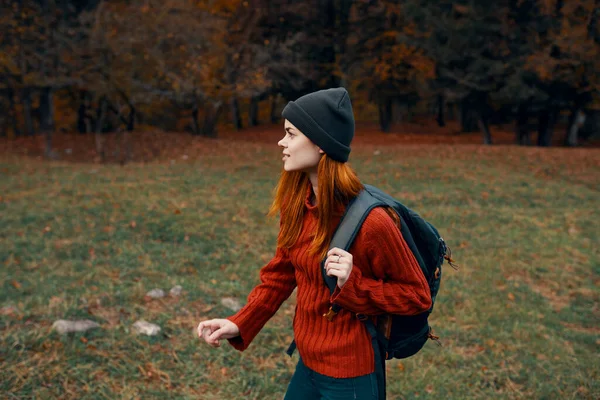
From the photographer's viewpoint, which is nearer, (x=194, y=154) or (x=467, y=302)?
(x=467, y=302)

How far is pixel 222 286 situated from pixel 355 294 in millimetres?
4204

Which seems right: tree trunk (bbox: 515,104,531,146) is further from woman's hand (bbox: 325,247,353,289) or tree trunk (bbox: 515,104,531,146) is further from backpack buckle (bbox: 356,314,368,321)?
woman's hand (bbox: 325,247,353,289)

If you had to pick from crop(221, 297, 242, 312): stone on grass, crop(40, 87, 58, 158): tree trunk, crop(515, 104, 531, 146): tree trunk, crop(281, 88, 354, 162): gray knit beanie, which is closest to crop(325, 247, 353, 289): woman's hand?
crop(281, 88, 354, 162): gray knit beanie

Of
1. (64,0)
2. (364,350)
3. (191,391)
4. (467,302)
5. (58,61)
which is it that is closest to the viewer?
(364,350)

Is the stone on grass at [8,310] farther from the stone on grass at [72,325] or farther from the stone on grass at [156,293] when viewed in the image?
the stone on grass at [156,293]

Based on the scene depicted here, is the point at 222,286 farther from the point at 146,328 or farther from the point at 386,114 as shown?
A: the point at 386,114

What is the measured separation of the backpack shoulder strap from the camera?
6.34 ft

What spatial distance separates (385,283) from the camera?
200 centimetres

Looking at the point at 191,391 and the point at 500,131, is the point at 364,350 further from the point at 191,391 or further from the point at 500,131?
the point at 500,131

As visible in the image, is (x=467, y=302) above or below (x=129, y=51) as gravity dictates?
below

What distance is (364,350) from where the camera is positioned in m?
2.05

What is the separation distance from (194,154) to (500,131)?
22690 millimetres

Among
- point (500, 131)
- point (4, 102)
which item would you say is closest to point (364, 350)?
point (4, 102)

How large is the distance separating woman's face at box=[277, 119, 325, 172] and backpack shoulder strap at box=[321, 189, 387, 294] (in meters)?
0.23
